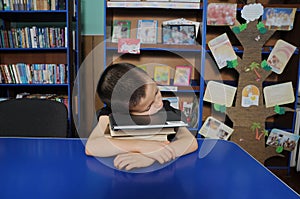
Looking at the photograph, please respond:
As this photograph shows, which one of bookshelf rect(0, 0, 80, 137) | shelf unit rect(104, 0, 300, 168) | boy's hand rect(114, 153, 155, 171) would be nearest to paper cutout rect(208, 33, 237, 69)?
shelf unit rect(104, 0, 300, 168)

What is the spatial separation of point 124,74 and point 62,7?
200 centimetres

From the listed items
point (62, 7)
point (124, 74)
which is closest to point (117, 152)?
point (124, 74)

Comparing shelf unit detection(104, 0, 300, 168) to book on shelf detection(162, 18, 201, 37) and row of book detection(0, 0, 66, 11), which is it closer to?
book on shelf detection(162, 18, 201, 37)

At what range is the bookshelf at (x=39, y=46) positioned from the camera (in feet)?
8.17

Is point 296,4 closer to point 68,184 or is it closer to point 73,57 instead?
point 73,57

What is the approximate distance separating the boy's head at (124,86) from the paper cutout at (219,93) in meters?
1.63

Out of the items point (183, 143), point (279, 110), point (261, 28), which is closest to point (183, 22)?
point (261, 28)

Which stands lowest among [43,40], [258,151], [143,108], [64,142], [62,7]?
[258,151]

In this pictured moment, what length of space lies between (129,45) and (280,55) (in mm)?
1292

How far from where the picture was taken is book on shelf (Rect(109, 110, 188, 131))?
0.73 m

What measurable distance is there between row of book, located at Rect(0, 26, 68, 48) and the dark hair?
193 cm

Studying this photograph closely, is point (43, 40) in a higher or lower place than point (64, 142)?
→ higher

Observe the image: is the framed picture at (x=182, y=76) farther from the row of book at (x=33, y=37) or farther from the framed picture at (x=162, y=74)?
the row of book at (x=33, y=37)

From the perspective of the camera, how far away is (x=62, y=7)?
8.09ft
